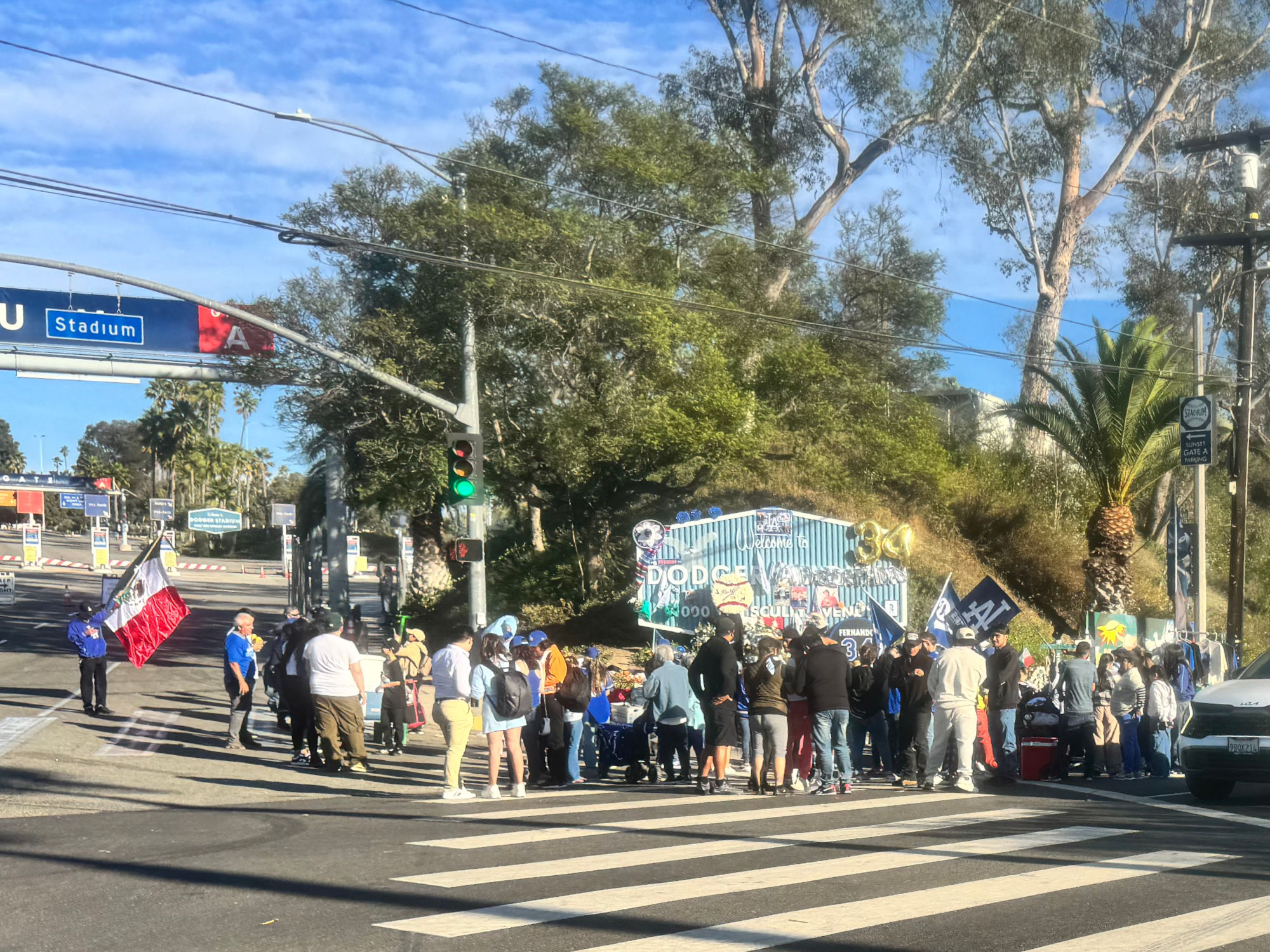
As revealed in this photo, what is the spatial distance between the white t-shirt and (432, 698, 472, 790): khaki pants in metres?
1.75

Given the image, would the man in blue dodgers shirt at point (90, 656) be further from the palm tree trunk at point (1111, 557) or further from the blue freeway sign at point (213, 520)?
the blue freeway sign at point (213, 520)

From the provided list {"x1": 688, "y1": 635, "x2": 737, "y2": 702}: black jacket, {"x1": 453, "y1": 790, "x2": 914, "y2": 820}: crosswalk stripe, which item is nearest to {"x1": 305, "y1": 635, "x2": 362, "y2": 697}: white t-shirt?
{"x1": 453, "y1": 790, "x2": 914, "y2": 820}: crosswalk stripe

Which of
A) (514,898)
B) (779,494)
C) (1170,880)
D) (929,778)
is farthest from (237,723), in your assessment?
(779,494)

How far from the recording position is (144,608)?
19109 mm

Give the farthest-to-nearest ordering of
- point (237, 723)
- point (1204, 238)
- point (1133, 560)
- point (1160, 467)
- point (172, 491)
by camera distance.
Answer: point (172, 491) < point (1133, 560) < point (1160, 467) < point (1204, 238) < point (237, 723)

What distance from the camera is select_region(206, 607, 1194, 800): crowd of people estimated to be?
12.8 m

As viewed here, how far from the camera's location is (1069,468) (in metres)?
35.7

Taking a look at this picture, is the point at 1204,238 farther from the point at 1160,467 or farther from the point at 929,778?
the point at 929,778

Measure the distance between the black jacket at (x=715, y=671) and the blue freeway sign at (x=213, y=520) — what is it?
4832cm

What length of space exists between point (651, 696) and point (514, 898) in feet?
19.7

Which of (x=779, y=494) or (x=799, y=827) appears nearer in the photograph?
(x=799, y=827)

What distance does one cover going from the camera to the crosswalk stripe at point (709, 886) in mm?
6984

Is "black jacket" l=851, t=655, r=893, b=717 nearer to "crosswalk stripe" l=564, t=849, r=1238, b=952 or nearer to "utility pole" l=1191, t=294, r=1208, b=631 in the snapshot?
"crosswalk stripe" l=564, t=849, r=1238, b=952

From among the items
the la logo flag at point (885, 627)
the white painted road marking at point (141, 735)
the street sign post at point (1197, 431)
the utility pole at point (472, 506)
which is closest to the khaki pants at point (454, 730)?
the utility pole at point (472, 506)
